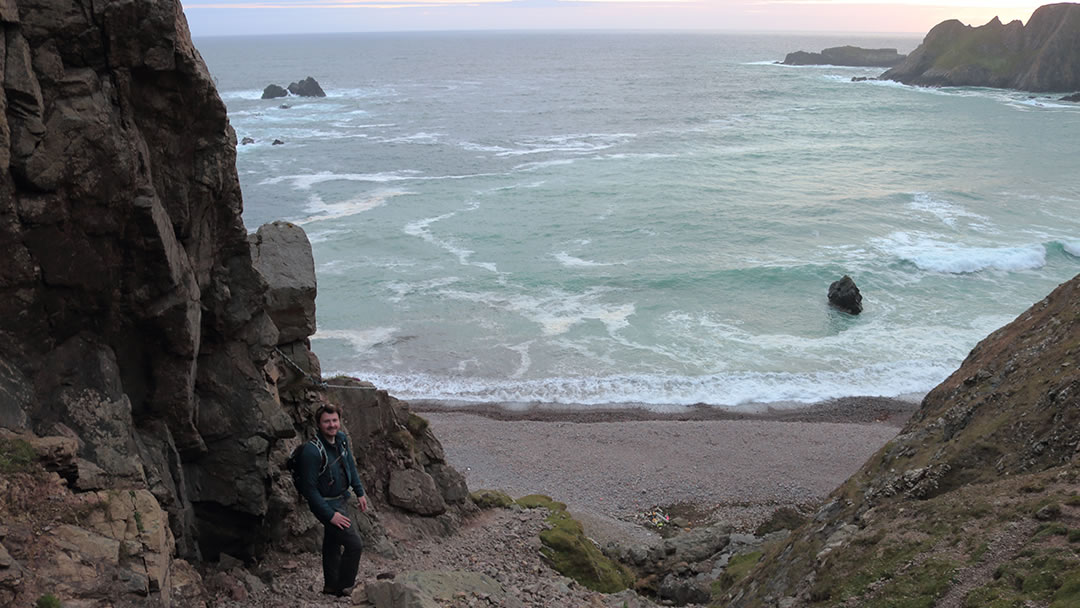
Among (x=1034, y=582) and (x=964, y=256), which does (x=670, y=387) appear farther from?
(x=964, y=256)

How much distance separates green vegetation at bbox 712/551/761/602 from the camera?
17.6m

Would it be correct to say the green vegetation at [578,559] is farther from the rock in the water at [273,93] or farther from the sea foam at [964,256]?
the rock in the water at [273,93]

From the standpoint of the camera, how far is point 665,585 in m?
18.4

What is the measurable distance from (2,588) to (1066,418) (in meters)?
14.5

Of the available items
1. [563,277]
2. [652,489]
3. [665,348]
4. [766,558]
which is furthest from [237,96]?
[766,558]

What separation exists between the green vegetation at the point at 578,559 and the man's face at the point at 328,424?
7.51 metres

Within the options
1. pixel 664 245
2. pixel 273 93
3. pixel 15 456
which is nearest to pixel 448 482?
pixel 15 456

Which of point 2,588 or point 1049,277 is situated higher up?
point 2,588

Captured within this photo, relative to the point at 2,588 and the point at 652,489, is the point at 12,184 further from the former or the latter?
the point at 652,489

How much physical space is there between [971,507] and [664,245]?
139 ft

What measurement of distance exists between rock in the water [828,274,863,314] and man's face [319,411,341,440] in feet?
122

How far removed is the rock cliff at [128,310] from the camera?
8953 mm

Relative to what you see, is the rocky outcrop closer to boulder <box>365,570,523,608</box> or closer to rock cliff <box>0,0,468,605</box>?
boulder <box>365,570,523,608</box>

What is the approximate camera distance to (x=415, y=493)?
17375mm
